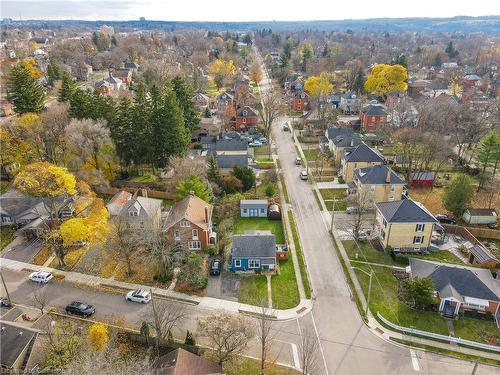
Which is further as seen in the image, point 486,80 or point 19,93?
point 486,80

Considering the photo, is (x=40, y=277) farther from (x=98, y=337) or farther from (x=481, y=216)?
(x=481, y=216)

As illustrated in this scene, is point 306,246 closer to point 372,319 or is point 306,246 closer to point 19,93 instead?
point 372,319

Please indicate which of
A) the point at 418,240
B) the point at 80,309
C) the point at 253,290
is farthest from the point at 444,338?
the point at 80,309

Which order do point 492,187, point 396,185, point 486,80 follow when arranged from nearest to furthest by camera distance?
point 396,185 → point 492,187 → point 486,80

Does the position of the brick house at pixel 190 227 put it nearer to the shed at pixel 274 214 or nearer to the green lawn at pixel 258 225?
the green lawn at pixel 258 225

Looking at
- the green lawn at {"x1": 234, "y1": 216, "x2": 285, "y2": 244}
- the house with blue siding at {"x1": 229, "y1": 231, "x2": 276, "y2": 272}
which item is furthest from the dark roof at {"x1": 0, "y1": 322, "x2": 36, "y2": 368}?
the green lawn at {"x1": 234, "y1": 216, "x2": 285, "y2": 244}

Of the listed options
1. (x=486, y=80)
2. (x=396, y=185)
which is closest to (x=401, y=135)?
(x=396, y=185)
